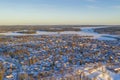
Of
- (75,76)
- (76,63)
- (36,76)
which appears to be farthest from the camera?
(76,63)

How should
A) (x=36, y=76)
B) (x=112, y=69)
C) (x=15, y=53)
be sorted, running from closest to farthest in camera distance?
(x=36, y=76) < (x=112, y=69) < (x=15, y=53)

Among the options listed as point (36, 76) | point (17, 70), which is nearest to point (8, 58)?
point (17, 70)

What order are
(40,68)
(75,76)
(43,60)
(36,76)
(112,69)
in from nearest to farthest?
(75,76) < (36,76) < (112,69) < (40,68) < (43,60)

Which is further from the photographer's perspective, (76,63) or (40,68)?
(76,63)

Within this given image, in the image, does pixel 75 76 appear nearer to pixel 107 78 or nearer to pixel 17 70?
pixel 107 78

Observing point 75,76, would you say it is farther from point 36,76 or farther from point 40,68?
point 40,68

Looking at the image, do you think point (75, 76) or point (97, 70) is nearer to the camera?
point (75, 76)

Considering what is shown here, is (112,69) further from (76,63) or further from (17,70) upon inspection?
(17,70)

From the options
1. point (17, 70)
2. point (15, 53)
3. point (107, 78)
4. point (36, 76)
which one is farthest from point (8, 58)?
point (107, 78)

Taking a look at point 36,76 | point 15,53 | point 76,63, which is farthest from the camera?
point 15,53
